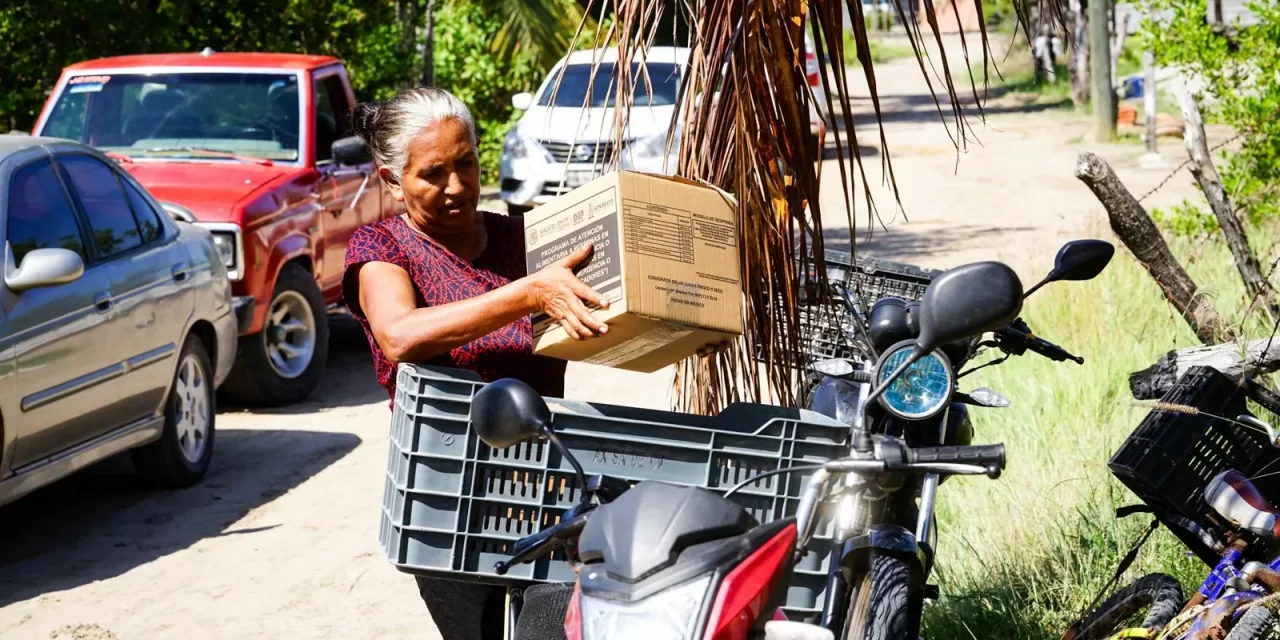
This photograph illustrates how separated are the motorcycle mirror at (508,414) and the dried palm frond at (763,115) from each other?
4.16 ft

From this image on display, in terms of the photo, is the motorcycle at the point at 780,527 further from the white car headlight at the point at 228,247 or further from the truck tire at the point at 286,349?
the truck tire at the point at 286,349

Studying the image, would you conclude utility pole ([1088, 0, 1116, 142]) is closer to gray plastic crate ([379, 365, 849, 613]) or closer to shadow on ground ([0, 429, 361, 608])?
shadow on ground ([0, 429, 361, 608])

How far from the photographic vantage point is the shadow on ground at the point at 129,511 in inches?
255

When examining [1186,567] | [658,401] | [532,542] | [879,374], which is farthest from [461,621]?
[658,401]

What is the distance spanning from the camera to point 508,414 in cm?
262

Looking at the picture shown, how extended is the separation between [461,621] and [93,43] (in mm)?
12427

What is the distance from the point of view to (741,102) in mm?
3881

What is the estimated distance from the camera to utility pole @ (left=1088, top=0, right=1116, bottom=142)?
21750 mm

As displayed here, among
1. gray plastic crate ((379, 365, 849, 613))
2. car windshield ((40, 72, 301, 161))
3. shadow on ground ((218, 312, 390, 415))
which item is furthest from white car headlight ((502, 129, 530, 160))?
gray plastic crate ((379, 365, 849, 613))

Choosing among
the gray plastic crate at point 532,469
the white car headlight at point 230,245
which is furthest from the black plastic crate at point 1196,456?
the white car headlight at point 230,245

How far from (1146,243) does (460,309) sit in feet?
12.9

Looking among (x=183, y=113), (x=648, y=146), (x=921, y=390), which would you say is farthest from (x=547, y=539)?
(x=648, y=146)

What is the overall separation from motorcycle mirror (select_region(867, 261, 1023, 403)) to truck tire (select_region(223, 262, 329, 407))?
6.94 meters

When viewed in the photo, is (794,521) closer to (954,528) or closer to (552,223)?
(552,223)
